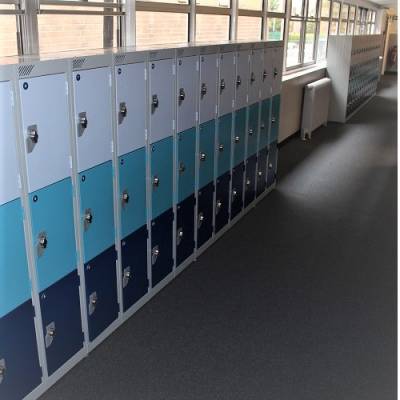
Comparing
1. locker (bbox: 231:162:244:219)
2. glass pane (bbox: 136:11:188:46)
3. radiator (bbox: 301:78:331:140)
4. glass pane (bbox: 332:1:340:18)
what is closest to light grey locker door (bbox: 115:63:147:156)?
glass pane (bbox: 136:11:188:46)

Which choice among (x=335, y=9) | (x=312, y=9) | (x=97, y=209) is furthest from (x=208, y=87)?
(x=335, y=9)

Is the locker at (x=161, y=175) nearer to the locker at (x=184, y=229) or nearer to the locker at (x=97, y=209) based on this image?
the locker at (x=184, y=229)

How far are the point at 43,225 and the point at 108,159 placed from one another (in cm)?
56

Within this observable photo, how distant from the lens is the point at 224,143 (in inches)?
162

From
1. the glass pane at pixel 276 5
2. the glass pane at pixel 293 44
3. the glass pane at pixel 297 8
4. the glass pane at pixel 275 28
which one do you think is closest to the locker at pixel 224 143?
the glass pane at pixel 275 28

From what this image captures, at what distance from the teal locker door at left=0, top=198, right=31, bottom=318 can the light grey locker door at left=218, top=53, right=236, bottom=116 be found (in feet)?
7.26

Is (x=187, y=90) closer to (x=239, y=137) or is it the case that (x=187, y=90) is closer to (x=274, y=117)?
(x=239, y=137)

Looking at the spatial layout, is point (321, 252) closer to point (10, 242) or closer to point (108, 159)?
point (108, 159)

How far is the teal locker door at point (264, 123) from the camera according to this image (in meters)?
4.89

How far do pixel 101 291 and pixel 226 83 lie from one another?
204 cm

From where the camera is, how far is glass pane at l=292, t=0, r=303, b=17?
8.18 m

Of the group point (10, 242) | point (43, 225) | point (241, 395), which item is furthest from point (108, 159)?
point (241, 395)

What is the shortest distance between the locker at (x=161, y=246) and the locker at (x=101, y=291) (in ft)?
1.46

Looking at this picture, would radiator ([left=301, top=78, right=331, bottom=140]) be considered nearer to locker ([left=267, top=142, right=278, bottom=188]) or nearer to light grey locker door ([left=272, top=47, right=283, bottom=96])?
locker ([left=267, top=142, right=278, bottom=188])
